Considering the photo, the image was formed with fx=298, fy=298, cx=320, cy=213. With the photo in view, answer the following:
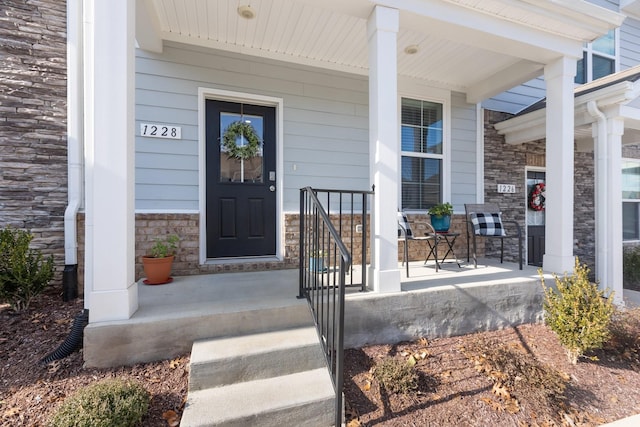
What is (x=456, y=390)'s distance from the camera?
201 cm

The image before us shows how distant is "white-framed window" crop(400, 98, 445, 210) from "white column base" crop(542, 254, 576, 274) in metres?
1.57

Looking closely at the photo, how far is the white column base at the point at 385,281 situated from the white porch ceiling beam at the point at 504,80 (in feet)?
10.4

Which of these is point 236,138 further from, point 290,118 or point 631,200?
point 631,200

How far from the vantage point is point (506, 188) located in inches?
186

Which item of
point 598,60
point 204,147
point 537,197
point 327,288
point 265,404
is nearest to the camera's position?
point 265,404

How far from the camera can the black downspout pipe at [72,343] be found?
1.89 meters

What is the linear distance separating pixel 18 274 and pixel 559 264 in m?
5.09

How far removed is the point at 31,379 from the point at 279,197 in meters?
2.50

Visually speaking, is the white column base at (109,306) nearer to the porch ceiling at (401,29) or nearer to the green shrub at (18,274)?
the green shrub at (18,274)

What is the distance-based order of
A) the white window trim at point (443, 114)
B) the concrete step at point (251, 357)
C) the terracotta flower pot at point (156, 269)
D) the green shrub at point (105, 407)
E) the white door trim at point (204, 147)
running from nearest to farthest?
the green shrub at point (105, 407)
the concrete step at point (251, 357)
the terracotta flower pot at point (156, 269)
the white door trim at point (204, 147)
the white window trim at point (443, 114)

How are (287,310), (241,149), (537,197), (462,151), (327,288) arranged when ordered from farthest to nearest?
(537,197), (462,151), (241,149), (287,310), (327,288)

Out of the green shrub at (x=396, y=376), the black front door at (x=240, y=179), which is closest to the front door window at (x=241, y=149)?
the black front door at (x=240, y=179)

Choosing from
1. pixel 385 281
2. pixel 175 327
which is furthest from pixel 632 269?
pixel 175 327

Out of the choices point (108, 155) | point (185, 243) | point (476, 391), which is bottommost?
point (476, 391)
